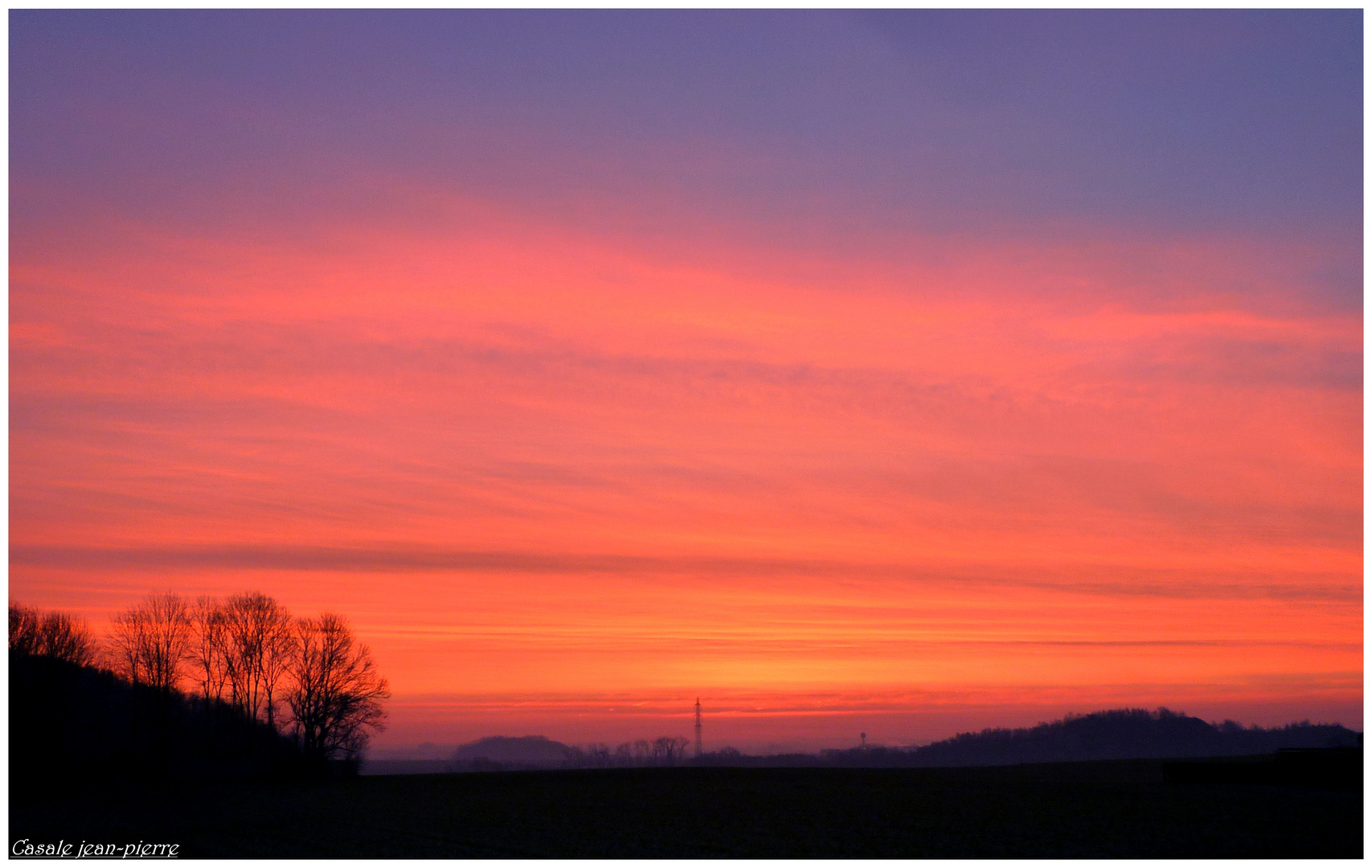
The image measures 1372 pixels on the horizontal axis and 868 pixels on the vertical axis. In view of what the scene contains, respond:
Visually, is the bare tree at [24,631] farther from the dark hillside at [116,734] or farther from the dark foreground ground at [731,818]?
the dark foreground ground at [731,818]

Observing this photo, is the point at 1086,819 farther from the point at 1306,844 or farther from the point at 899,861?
the point at 899,861

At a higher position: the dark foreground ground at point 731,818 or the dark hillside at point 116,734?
the dark hillside at point 116,734

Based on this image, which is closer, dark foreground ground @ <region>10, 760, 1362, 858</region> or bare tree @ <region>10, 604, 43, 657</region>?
dark foreground ground @ <region>10, 760, 1362, 858</region>

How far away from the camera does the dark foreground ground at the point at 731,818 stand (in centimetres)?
3588

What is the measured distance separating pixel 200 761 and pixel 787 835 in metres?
60.4

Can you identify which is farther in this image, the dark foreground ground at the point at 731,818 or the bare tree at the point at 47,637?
the bare tree at the point at 47,637

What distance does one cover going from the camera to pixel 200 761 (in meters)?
84.4

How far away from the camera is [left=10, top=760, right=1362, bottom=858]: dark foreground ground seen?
3588 centimetres

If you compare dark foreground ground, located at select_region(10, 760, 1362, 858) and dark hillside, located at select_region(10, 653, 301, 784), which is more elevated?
dark hillside, located at select_region(10, 653, 301, 784)

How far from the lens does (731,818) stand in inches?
1750

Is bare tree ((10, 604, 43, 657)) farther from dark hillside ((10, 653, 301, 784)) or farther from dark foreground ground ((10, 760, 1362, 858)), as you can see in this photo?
dark foreground ground ((10, 760, 1362, 858))

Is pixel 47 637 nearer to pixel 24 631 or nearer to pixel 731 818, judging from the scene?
pixel 24 631

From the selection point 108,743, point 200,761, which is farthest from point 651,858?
point 108,743

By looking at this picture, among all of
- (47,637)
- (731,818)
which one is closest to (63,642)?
(47,637)
